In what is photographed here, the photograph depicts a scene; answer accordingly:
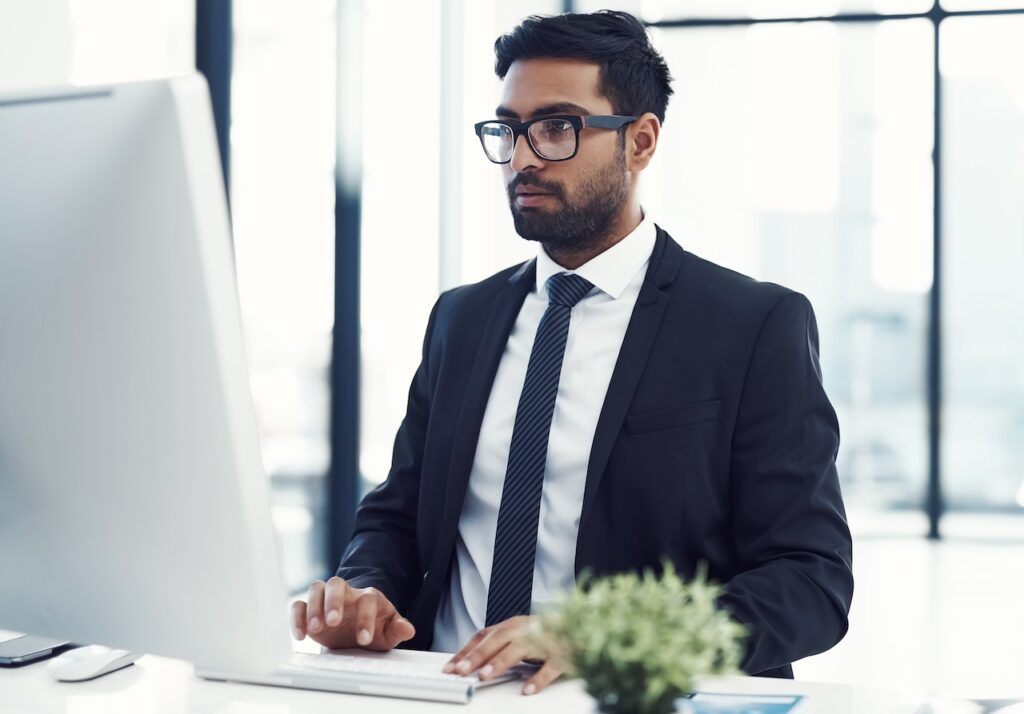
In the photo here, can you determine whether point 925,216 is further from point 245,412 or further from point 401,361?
point 245,412

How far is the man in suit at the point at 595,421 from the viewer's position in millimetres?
1534

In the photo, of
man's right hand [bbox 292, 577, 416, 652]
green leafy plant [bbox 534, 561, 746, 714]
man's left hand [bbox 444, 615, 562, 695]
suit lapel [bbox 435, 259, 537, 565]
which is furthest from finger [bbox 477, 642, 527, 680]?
suit lapel [bbox 435, 259, 537, 565]

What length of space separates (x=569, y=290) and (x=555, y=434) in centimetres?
24

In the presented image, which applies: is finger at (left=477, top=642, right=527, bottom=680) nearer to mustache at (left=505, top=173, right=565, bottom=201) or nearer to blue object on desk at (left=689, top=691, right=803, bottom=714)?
blue object on desk at (left=689, top=691, right=803, bottom=714)

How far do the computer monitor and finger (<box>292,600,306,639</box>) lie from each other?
0.48 m

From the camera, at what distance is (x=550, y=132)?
1.82 meters

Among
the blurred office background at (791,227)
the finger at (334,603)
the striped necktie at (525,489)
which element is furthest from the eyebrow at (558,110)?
the blurred office background at (791,227)

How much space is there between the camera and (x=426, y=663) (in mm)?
1271

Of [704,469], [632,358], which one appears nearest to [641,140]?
[632,358]

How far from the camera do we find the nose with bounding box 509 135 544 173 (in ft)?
5.91

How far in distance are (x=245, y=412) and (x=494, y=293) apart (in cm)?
118

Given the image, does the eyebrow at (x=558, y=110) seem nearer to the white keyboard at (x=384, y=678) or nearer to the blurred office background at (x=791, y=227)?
the white keyboard at (x=384, y=678)

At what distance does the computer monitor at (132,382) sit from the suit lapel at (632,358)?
83 cm

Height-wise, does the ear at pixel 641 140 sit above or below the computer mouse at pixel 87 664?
above
